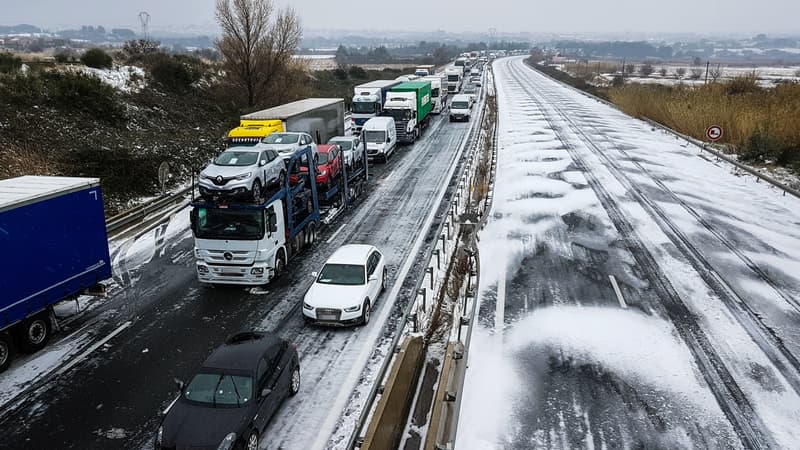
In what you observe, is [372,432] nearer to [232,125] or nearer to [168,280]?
[168,280]

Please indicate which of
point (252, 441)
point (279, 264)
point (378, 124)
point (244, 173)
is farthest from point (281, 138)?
point (252, 441)

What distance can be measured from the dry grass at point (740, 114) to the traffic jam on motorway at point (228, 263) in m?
25.7

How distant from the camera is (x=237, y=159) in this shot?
17.8 meters

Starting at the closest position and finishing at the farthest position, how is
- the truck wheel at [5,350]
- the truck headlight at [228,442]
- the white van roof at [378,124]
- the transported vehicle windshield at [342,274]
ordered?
the truck headlight at [228,442]
the truck wheel at [5,350]
the transported vehicle windshield at [342,274]
the white van roof at [378,124]

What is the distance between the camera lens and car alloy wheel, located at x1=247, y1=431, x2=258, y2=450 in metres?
9.43

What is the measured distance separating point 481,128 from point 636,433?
125 ft

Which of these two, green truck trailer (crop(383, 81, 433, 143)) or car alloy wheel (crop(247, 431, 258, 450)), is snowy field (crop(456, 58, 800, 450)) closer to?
car alloy wheel (crop(247, 431, 258, 450))

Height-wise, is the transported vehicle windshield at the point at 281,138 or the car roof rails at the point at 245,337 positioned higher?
the transported vehicle windshield at the point at 281,138

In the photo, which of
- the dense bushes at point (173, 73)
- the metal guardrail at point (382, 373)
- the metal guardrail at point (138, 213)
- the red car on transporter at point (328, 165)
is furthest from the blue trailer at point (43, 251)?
the dense bushes at point (173, 73)

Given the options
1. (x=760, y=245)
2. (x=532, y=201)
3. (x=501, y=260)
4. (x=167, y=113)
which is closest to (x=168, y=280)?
(x=501, y=260)

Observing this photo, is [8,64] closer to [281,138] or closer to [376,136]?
[281,138]

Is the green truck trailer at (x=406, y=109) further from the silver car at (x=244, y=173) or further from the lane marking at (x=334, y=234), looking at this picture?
the silver car at (x=244, y=173)

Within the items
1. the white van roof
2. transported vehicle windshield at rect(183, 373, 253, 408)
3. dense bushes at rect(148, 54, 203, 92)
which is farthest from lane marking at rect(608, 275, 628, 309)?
dense bushes at rect(148, 54, 203, 92)

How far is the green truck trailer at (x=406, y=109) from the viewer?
131 ft
